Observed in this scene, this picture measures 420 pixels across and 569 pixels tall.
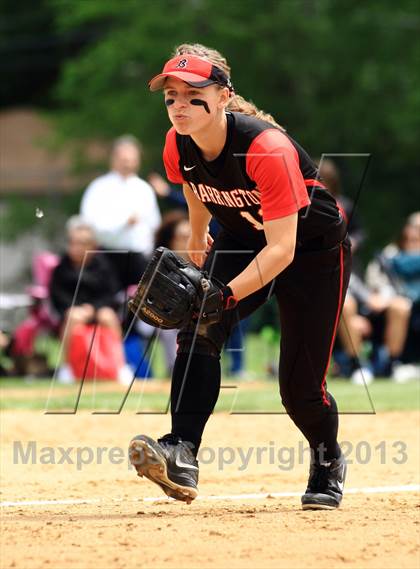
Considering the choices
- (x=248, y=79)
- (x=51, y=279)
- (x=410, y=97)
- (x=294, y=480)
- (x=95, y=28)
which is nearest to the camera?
(x=294, y=480)

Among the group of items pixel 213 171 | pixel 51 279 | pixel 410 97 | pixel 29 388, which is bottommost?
pixel 29 388

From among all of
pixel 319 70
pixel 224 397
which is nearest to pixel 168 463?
pixel 224 397

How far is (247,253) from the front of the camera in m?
5.54

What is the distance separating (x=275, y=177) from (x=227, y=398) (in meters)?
5.86

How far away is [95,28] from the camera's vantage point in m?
36.0

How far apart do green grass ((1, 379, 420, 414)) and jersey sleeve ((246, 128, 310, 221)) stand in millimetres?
3741

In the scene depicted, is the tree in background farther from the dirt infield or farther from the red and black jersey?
the red and black jersey

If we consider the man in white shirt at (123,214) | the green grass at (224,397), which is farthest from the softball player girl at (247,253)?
the man in white shirt at (123,214)

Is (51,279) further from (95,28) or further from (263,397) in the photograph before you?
(95,28)

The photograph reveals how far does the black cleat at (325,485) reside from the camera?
554 centimetres

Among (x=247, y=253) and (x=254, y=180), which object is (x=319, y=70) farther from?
A: (x=254, y=180)

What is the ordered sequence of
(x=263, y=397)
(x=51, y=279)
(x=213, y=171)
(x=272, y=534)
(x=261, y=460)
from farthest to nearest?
(x=51, y=279), (x=263, y=397), (x=261, y=460), (x=213, y=171), (x=272, y=534)

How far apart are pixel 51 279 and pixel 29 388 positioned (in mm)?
1325

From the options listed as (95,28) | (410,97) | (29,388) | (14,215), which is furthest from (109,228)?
(95,28)
